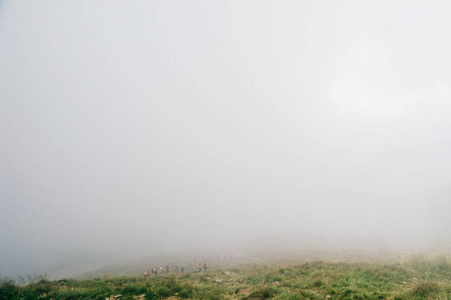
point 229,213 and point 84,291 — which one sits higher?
point 84,291

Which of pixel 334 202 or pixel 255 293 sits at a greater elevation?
pixel 255 293

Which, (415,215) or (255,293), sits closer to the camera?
(255,293)

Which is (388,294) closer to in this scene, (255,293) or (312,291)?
(312,291)

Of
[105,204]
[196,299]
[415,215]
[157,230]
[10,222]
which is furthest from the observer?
[105,204]

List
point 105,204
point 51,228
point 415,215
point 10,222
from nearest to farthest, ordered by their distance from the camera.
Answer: point 415,215, point 51,228, point 10,222, point 105,204

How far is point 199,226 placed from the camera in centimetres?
11225

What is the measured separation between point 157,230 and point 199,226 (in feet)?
82.9

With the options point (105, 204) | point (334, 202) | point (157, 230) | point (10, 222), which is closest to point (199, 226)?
point (157, 230)

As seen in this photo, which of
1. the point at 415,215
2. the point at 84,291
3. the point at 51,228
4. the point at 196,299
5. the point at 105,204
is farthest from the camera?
the point at 105,204

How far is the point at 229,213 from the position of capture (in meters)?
139

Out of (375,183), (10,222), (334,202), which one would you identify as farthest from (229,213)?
(10,222)

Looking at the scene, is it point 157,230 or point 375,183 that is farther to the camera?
point 375,183

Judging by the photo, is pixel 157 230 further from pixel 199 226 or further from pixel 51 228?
pixel 51 228

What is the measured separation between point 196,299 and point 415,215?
113328 mm
